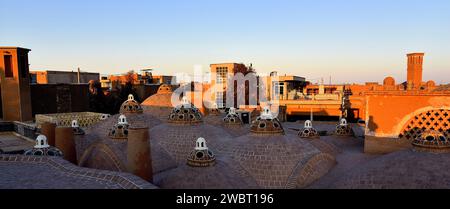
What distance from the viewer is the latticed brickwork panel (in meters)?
14.1

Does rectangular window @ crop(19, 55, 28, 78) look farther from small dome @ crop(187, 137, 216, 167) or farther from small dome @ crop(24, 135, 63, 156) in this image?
small dome @ crop(187, 137, 216, 167)

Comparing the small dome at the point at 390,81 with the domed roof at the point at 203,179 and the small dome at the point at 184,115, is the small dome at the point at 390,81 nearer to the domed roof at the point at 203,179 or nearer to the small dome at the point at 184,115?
the small dome at the point at 184,115

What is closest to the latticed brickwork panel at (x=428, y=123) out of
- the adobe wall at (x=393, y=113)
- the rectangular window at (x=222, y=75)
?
the adobe wall at (x=393, y=113)

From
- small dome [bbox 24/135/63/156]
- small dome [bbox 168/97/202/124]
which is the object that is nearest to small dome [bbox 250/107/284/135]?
small dome [bbox 168/97/202/124]

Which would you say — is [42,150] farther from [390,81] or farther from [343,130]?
[390,81]

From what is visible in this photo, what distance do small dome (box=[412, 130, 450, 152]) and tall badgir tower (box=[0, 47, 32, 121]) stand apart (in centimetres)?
2874

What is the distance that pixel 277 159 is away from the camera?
12.5m

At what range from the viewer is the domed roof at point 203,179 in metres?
10.2

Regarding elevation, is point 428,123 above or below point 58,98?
below

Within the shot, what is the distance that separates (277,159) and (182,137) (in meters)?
4.87

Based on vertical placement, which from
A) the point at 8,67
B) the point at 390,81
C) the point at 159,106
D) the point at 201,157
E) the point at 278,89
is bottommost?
the point at 201,157

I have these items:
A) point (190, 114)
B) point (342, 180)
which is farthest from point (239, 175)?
point (190, 114)

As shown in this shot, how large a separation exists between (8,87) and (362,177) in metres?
28.1

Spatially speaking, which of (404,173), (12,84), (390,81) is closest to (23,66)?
(12,84)
